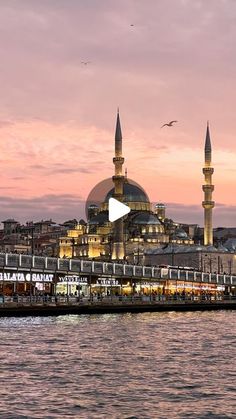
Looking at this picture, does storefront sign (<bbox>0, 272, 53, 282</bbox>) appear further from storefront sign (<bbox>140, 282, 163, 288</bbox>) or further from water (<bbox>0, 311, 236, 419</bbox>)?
water (<bbox>0, 311, 236, 419</bbox>)

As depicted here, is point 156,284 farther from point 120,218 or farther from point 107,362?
point 107,362

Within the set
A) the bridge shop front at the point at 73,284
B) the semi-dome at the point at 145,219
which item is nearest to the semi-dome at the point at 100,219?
the semi-dome at the point at 145,219

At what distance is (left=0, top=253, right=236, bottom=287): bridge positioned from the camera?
76.9 meters

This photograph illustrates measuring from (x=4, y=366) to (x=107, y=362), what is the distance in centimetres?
470

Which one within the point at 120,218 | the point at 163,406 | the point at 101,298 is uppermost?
the point at 120,218

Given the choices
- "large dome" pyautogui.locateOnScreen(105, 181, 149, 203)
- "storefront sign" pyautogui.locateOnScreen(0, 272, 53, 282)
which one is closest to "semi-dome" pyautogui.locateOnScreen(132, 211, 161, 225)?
"large dome" pyautogui.locateOnScreen(105, 181, 149, 203)

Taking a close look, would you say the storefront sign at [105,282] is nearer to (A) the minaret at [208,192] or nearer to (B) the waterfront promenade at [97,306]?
(B) the waterfront promenade at [97,306]

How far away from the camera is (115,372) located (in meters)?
33.7

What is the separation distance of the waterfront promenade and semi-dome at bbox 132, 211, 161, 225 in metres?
72.6

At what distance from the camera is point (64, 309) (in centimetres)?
7300

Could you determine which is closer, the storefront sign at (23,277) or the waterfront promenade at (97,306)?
the waterfront promenade at (97,306)

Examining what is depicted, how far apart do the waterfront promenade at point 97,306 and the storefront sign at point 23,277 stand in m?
3.45

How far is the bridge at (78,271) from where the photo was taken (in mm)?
76938

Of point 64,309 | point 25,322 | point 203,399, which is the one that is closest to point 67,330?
point 25,322
